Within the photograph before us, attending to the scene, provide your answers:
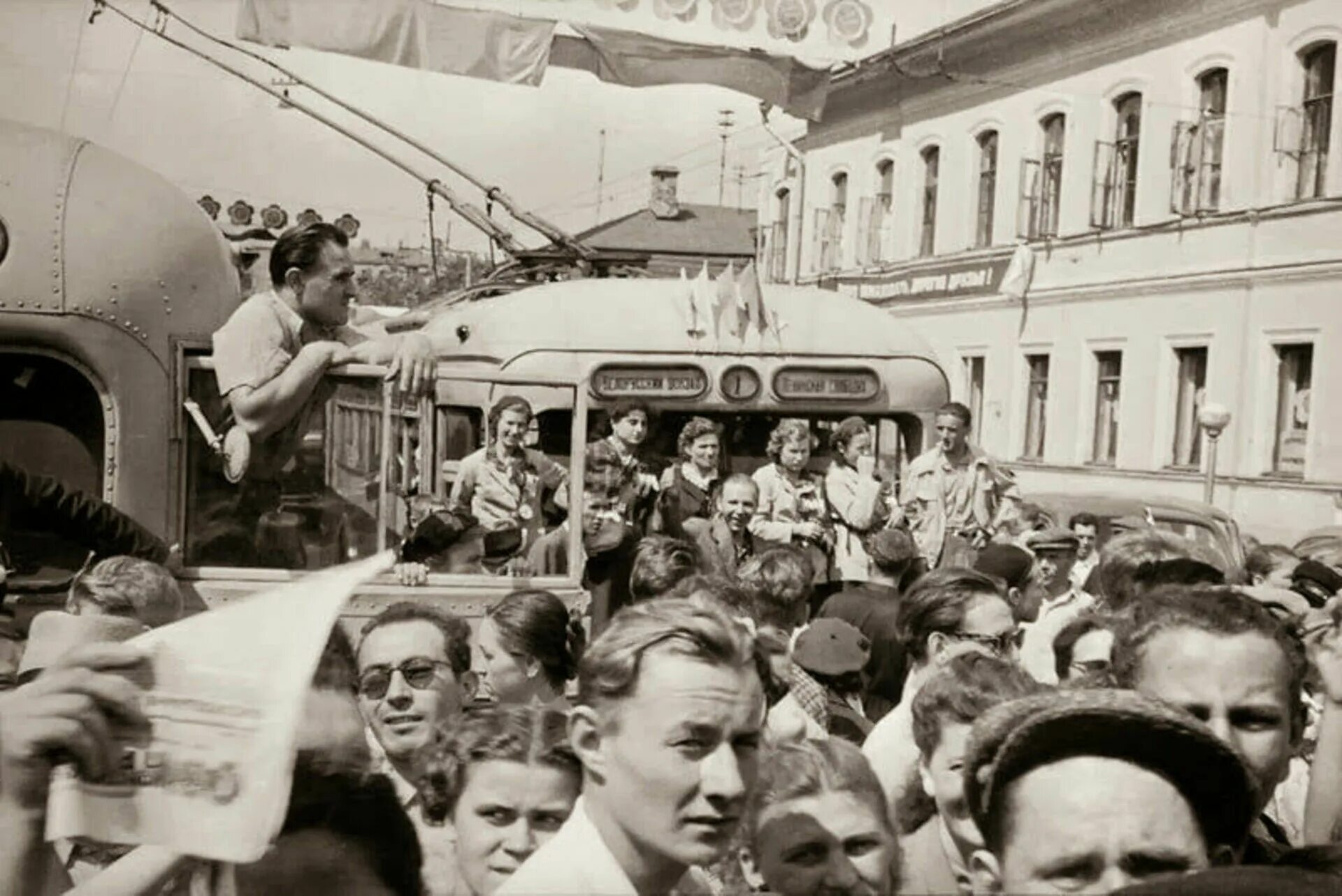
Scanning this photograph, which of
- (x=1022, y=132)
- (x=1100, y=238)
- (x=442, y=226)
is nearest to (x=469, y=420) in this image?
(x=442, y=226)

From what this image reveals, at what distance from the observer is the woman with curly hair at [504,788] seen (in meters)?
2.24

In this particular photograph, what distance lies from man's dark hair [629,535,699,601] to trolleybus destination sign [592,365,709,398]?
4126 millimetres

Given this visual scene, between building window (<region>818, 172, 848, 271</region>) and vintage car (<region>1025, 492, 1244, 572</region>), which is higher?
building window (<region>818, 172, 848, 271</region>)

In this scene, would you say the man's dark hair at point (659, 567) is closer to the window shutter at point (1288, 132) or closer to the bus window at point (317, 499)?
the bus window at point (317, 499)

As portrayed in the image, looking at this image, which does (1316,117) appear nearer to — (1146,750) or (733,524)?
(733,524)

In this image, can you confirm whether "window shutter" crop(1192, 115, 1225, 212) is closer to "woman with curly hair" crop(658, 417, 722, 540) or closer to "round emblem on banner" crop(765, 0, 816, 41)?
"round emblem on banner" crop(765, 0, 816, 41)

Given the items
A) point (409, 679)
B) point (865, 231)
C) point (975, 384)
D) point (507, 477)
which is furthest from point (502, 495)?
point (865, 231)

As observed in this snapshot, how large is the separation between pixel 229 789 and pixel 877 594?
368cm

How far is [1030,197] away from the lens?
19.7 metres

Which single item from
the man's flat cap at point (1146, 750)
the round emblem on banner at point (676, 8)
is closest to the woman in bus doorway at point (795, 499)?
the round emblem on banner at point (676, 8)

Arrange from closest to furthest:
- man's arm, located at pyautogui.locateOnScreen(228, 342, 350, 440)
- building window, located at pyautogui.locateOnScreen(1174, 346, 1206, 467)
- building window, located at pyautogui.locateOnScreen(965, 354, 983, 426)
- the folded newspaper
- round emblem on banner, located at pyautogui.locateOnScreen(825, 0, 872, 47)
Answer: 1. the folded newspaper
2. man's arm, located at pyautogui.locateOnScreen(228, 342, 350, 440)
3. round emblem on banner, located at pyautogui.locateOnScreen(825, 0, 872, 47)
4. building window, located at pyautogui.locateOnScreen(1174, 346, 1206, 467)
5. building window, located at pyautogui.locateOnScreen(965, 354, 983, 426)

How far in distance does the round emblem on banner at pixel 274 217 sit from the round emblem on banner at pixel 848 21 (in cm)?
264

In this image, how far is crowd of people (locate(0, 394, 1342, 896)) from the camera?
5.22 feet

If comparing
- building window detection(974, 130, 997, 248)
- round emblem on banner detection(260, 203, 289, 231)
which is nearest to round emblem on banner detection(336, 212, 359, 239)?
round emblem on banner detection(260, 203, 289, 231)
